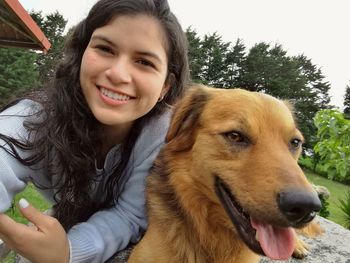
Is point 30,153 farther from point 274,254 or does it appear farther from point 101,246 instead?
point 274,254

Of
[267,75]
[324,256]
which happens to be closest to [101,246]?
[324,256]

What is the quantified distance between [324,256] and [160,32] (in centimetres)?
204

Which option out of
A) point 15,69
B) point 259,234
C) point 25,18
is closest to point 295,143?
point 259,234

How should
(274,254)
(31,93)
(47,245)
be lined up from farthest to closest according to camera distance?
(31,93)
(47,245)
(274,254)

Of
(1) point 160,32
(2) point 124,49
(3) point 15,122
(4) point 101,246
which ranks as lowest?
(4) point 101,246

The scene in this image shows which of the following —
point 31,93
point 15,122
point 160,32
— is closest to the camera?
point 15,122

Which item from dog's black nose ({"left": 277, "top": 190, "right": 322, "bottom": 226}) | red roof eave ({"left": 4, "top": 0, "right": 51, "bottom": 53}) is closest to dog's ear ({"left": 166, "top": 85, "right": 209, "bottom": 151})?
dog's black nose ({"left": 277, "top": 190, "right": 322, "bottom": 226})

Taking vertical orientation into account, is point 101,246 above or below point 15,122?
below

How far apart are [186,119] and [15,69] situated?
50.6 ft

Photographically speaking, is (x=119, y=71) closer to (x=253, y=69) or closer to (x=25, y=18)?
(x=25, y=18)

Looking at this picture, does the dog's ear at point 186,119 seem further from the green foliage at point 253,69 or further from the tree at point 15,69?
the green foliage at point 253,69

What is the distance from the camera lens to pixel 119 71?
7.63ft

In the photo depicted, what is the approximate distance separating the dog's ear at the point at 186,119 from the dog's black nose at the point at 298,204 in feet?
2.76

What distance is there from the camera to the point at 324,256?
3.01 m
